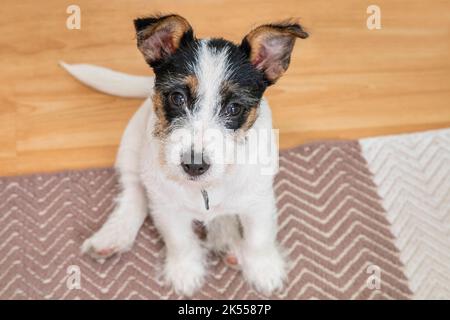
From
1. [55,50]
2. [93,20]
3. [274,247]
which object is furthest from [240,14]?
[274,247]

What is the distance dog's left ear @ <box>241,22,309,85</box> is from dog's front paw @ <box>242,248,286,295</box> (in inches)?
32.5

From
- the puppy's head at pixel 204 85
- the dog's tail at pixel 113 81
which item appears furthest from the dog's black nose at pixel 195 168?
the dog's tail at pixel 113 81

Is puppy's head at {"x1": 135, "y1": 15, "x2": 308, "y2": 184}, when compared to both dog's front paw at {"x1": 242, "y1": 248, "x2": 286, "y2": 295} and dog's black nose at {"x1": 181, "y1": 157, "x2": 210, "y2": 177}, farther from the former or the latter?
dog's front paw at {"x1": 242, "y1": 248, "x2": 286, "y2": 295}

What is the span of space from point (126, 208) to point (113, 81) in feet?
1.96

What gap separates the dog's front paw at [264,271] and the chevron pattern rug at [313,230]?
43 millimetres

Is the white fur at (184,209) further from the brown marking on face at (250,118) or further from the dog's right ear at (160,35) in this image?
the dog's right ear at (160,35)

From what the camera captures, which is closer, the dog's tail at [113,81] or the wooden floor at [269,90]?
the dog's tail at [113,81]

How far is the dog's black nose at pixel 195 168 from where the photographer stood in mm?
1824

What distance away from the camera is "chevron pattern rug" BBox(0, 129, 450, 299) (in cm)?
247

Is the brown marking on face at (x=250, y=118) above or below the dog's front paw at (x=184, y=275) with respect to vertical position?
above

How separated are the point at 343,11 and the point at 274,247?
148 centimetres

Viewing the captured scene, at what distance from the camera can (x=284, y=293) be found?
97.3 inches

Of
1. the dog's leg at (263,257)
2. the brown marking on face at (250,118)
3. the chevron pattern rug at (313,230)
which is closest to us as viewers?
the brown marking on face at (250,118)

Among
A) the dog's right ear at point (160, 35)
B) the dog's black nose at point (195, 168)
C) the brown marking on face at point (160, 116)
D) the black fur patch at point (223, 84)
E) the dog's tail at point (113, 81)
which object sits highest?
the dog's right ear at point (160, 35)
